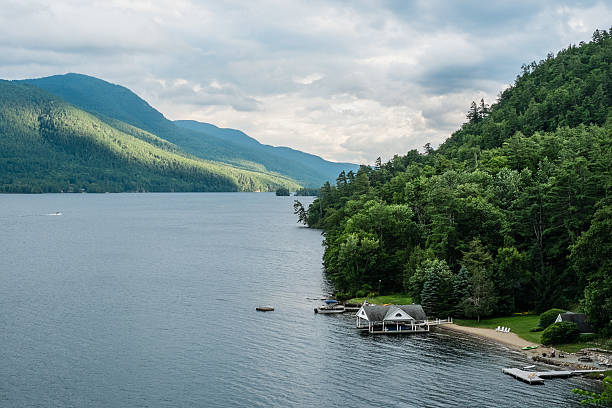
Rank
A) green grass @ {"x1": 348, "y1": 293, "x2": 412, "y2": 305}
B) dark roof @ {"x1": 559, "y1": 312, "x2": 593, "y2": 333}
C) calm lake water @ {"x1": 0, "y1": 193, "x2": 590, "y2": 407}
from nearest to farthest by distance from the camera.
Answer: calm lake water @ {"x1": 0, "y1": 193, "x2": 590, "y2": 407}
dark roof @ {"x1": 559, "y1": 312, "x2": 593, "y2": 333}
green grass @ {"x1": 348, "y1": 293, "x2": 412, "y2": 305}

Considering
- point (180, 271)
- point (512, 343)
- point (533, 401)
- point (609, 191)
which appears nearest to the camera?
point (533, 401)

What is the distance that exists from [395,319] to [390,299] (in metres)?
13.7

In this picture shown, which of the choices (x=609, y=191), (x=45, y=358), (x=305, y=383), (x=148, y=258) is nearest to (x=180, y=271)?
(x=148, y=258)

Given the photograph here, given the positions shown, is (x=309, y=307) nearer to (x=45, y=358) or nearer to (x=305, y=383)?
(x=305, y=383)

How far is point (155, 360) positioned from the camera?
190ft

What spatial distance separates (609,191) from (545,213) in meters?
8.72

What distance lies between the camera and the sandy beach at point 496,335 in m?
61.3

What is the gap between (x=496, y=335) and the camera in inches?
2557

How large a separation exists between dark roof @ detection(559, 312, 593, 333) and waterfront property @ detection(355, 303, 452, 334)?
16034 millimetres

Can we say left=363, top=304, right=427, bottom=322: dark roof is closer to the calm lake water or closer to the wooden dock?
the calm lake water


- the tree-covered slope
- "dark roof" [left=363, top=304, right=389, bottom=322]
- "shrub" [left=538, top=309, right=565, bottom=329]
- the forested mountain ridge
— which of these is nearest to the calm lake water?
"dark roof" [left=363, top=304, right=389, bottom=322]

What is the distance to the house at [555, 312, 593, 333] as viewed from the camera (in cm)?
6000

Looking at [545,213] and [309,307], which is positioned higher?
[545,213]

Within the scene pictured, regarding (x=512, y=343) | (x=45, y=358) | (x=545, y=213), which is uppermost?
(x=545, y=213)
